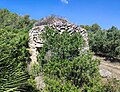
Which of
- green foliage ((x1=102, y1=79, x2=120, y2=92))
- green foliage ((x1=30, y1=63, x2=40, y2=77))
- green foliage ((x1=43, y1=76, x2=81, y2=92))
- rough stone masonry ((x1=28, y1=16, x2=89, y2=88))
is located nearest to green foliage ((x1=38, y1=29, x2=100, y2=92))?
green foliage ((x1=43, y1=76, x2=81, y2=92))

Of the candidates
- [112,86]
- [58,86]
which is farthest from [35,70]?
[112,86]

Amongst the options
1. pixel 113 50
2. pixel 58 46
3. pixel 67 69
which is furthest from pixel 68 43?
pixel 113 50

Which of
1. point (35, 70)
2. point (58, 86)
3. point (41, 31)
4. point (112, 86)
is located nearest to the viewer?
point (58, 86)

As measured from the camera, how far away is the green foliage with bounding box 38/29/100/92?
8305 millimetres

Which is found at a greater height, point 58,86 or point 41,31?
point 41,31

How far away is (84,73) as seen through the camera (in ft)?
27.4

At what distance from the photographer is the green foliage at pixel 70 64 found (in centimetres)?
830

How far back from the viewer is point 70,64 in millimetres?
8344

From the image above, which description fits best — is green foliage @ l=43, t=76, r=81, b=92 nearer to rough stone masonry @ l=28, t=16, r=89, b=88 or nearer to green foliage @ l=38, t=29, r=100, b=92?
green foliage @ l=38, t=29, r=100, b=92

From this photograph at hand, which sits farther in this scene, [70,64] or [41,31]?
[41,31]

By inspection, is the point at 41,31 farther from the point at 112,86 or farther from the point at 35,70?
the point at 112,86

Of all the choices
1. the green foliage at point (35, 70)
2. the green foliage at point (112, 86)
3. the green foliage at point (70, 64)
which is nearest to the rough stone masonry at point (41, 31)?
the green foliage at point (70, 64)

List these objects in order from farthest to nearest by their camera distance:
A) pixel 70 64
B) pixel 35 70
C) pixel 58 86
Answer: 1. pixel 35 70
2. pixel 70 64
3. pixel 58 86

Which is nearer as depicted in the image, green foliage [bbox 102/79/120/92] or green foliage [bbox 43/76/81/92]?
green foliage [bbox 43/76/81/92]
